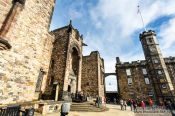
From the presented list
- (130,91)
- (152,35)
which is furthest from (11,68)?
(152,35)

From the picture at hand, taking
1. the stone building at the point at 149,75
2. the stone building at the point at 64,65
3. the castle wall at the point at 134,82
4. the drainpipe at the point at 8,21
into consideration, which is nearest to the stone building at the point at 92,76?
the stone building at the point at 64,65

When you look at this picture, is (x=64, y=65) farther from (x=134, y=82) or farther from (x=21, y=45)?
(x=134, y=82)

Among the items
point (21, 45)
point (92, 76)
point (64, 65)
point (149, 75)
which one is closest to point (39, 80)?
point (64, 65)

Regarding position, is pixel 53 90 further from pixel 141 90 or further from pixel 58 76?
pixel 141 90

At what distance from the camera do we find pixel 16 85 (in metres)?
5.70

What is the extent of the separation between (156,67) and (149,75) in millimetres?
2455

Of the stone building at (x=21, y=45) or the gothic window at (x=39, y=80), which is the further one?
the gothic window at (x=39, y=80)

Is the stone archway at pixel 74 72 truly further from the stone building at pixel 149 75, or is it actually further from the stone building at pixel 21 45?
the stone building at pixel 149 75

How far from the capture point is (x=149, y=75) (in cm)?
2922

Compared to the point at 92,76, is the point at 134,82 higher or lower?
lower

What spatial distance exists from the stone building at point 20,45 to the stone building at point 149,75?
26794 millimetres

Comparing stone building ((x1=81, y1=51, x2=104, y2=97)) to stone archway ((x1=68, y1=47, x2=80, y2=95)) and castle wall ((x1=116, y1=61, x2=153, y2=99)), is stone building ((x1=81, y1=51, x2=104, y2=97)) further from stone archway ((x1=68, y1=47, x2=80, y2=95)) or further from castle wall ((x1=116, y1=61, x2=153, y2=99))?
castle wall ((x1=116, y1=61, x2=153, y2=99))

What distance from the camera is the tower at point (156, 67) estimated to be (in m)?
26.3

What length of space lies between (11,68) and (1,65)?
0.50 metres
